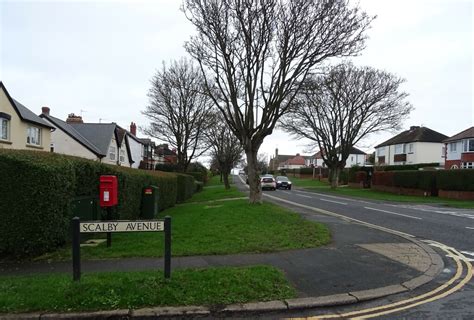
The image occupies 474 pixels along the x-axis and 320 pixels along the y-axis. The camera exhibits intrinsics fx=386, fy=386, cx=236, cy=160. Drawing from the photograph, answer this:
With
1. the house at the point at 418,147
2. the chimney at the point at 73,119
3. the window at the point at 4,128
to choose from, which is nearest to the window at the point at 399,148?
the house at the point at 418,147

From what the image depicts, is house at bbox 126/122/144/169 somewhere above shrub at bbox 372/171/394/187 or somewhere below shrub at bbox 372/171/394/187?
above

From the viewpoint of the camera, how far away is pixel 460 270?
7.51 metres

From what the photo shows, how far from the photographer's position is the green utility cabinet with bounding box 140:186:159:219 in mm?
14586

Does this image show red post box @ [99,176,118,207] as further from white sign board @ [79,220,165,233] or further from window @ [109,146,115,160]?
window @ [109,146,115,160]

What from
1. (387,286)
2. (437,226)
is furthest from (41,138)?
(387,286)

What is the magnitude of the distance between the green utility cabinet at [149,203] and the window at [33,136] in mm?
18774

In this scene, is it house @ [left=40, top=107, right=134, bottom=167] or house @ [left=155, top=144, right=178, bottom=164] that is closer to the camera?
house @ [left=40, top=107, right=134, bottom=167]

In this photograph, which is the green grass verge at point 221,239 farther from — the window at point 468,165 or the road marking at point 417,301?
the window at point 468,165

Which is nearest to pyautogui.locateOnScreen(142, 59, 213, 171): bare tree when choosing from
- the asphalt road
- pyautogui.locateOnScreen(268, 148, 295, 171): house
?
the asphalt road

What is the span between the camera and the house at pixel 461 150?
46156 millimetres

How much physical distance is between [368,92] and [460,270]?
3327 cm

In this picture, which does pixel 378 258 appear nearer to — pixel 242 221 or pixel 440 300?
pixel 440 300

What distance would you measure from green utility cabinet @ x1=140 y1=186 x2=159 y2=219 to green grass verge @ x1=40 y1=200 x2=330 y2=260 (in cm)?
216

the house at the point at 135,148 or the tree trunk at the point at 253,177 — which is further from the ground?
the house at the point at 135,148
